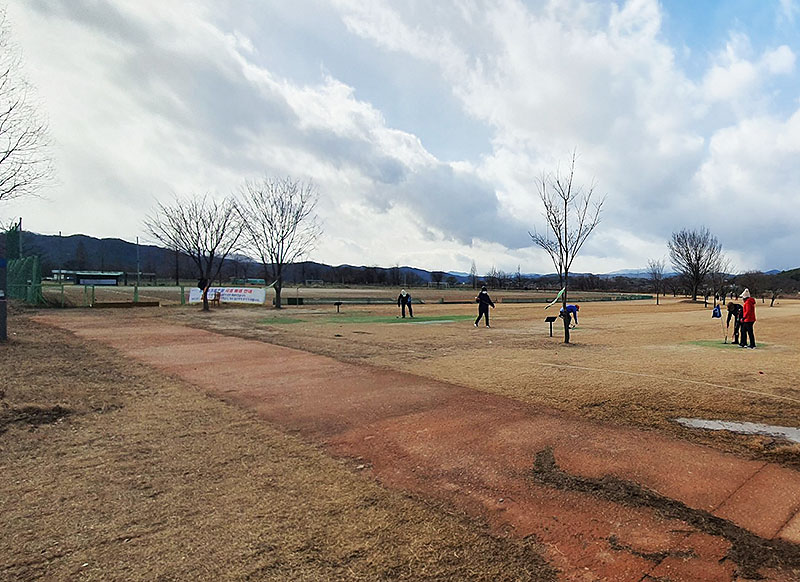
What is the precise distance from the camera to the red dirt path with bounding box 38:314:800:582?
2.90m

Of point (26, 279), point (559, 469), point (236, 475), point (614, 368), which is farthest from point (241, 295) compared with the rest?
point (559, 469)

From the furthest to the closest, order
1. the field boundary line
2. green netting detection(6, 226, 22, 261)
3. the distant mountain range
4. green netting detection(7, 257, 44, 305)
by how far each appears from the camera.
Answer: the distant mountain range → green netting detection(6, 226, 22, 261) → green netting detection(7, 257, 44, 305) → the field boundary line

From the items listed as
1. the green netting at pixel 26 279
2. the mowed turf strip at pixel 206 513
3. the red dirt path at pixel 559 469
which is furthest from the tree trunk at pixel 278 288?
the mowed turf strip at pixel 206 513

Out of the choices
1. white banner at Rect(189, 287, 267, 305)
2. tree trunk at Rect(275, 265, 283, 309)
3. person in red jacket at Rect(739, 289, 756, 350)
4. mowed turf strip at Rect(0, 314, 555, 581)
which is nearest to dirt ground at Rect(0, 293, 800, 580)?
mowed turf strip at Rect(0, 314, 555, 581)

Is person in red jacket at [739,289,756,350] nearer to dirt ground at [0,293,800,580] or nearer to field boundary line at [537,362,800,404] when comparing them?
dirt ground at [0,293,800,580]

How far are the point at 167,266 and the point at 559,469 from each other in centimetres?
14706

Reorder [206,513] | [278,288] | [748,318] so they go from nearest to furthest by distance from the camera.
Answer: [206,513]
[748,318]
[278,288]

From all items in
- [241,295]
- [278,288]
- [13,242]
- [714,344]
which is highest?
[13,242]

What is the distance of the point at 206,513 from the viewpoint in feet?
10.8

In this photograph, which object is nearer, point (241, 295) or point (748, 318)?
point (748, 318)

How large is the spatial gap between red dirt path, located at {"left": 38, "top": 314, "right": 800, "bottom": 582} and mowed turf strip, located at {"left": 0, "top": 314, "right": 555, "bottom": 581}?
1.08 feet

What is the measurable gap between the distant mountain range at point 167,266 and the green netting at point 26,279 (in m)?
62.7

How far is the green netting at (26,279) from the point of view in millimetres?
24328

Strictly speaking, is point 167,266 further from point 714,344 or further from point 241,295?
point 714,344
